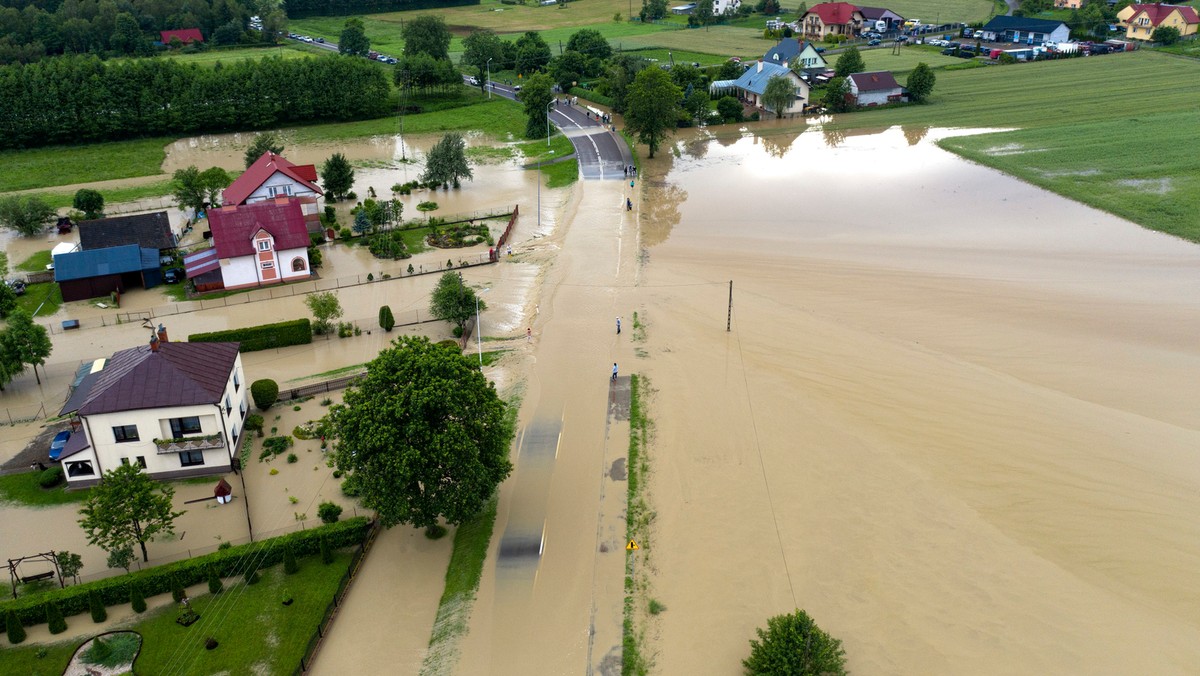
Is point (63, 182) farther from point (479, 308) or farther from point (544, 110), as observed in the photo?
point (479, 308)

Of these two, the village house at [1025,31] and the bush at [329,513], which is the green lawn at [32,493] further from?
the village house at [1025,31]

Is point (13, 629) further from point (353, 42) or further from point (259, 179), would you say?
point (353, 42)

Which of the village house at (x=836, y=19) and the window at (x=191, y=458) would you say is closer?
the window at (x=191, y=458)

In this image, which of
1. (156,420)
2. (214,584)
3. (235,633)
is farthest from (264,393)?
(235,633)

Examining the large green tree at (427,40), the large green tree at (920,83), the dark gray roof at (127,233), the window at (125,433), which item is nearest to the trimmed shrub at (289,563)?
the window at (125,433)

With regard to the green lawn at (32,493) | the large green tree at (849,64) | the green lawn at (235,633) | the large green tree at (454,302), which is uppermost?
the large green tree at (849,64)

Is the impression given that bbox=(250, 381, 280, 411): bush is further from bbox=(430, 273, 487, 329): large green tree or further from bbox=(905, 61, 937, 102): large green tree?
bbox=(905, 61, 937, 102): large green tree

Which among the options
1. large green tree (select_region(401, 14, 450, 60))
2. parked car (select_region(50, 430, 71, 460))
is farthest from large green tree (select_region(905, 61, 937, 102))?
parked car (select_region(50, 430, 71, 460))
